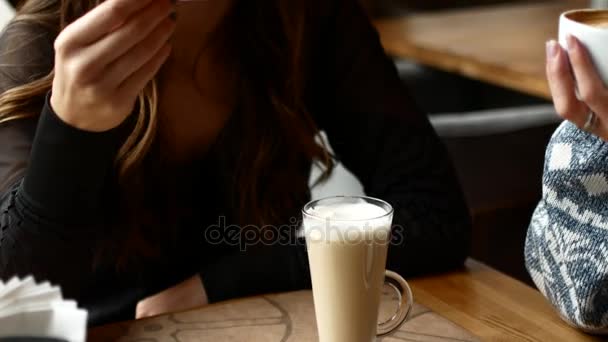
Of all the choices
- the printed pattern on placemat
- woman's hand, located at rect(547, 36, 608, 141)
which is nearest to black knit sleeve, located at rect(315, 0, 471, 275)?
the printed pattern on placemat

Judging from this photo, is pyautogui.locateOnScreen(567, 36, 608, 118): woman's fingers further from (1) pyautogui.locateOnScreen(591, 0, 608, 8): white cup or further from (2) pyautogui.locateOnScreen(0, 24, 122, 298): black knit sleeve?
(1) pyautogui.locateOnScreen(591, 0, 608, 8): white cup

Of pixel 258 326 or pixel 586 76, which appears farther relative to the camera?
pixel 258 326

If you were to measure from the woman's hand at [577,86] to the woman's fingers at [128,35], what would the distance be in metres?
0.37

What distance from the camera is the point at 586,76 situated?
2.40ft

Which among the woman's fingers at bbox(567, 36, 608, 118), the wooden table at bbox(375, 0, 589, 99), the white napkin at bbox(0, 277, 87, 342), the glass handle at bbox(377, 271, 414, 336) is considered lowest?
the wooden table at bbox(375, 0, 589, 99)

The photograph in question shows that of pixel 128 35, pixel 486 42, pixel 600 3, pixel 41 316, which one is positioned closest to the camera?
pixel 41 316

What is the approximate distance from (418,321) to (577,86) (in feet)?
0.89

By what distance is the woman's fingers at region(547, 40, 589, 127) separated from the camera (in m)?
0.75

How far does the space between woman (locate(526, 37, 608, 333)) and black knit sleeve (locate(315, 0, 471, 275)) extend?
169 mm

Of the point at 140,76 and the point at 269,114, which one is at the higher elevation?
the point at 140,76

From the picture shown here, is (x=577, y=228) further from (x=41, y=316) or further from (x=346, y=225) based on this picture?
(x=41, y=316)

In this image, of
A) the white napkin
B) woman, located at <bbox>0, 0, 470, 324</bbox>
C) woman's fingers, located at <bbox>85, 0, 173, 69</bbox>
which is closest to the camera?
the white napkin

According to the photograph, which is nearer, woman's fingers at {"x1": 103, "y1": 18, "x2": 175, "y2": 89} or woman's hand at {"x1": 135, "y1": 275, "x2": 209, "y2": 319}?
woman's fingers at {"x1": 103, "y1": 18, "x2": 175, "y2": 89}

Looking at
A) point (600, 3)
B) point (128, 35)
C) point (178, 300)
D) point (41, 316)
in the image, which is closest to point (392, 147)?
point (178, 300)
